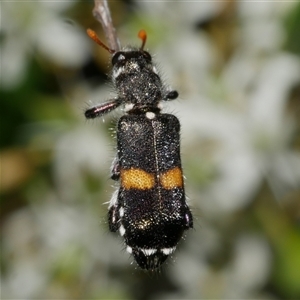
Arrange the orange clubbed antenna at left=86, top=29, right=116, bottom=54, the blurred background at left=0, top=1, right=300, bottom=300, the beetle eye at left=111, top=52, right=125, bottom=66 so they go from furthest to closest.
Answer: the blurred background at left=0, top=1, right=300, bottom=300, the beetle eye at left=111, top=52, right=125, bottom=66, the orange clubbed antenna at left=86, top=29, right=116, bottom=54

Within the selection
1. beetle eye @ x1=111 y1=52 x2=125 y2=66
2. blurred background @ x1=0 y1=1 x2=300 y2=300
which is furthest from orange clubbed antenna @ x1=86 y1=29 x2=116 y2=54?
blurred background @ x1=0 y1=1 x2=300 y2=300

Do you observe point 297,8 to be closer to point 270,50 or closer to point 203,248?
point 270,50

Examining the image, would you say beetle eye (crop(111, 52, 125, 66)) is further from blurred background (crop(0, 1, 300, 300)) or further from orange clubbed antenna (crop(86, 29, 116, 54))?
blurred background (crop(0, 1, 300, 300))

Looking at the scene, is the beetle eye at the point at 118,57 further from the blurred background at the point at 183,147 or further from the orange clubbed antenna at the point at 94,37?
the blurred background at the point at 183,147

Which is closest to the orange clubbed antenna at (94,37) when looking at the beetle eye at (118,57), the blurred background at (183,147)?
the beetle eye at (118,57)

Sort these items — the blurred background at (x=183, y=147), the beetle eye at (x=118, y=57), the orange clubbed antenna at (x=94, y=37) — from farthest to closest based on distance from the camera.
A: the blurred background at (x=183, y=147) → the beetle eye at (x=118, y=57) → the orange clubbed antenna at (x=94, y=37)

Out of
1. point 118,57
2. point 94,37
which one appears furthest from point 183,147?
point 94,37

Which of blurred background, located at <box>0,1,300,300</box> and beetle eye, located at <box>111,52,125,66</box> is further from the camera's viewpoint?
blurred background, located at <box>0,1,300,300</box>

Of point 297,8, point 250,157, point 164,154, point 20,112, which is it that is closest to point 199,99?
point 250,157
